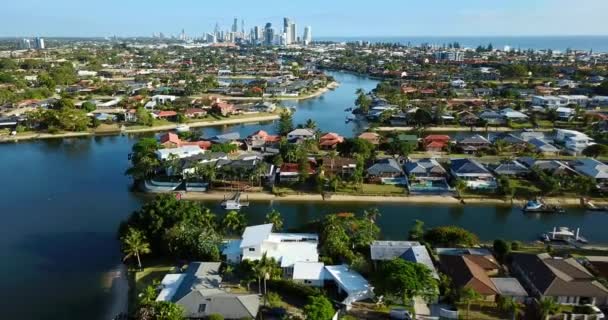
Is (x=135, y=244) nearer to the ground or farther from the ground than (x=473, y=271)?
nearer to the ground

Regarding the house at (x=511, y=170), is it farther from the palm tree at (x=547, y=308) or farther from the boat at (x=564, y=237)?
the palm tree at (x=547, y=308)

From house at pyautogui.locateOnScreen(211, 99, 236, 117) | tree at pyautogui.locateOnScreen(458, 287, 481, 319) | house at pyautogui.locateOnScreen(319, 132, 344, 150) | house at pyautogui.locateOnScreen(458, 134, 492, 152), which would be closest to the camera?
tree at pyautogui.locateOnScreen(458, 287, 481, 319)

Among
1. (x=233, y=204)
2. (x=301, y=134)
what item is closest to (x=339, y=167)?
(x=233, y=204)

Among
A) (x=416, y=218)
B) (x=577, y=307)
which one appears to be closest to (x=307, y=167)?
(x=416, y=218)

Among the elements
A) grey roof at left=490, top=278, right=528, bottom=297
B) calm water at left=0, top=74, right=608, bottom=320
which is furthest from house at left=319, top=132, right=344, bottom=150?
grey roof at left=490, top=278, right=528, bottom=297

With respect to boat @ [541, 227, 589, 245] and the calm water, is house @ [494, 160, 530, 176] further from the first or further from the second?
boat @ [541, 227, 589, 245]

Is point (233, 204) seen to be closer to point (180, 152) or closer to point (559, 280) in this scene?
point (180, 152)
